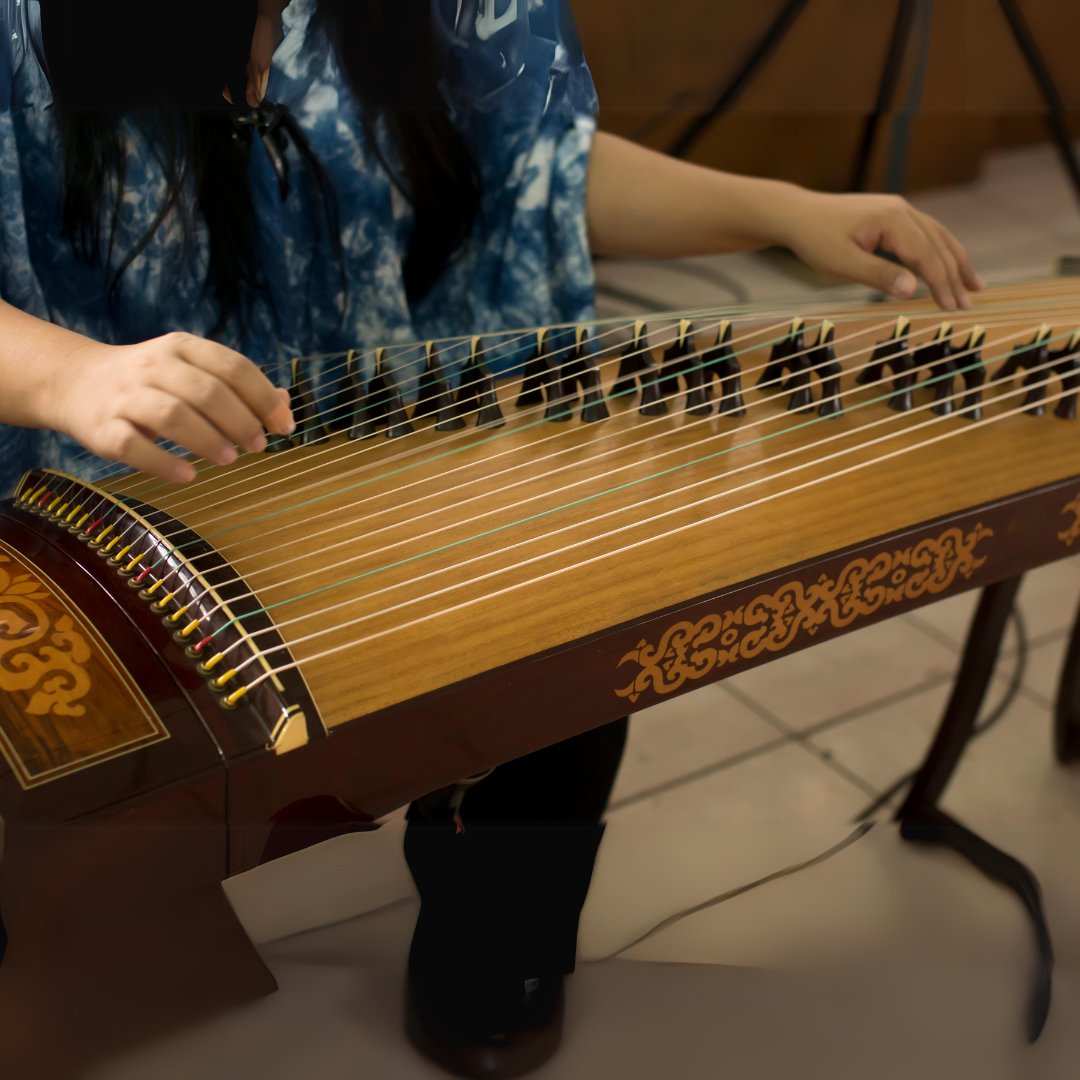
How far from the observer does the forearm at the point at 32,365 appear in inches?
25.0

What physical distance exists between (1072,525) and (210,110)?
30.3 inches

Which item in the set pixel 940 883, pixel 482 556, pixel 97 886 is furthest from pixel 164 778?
pixel 940 883

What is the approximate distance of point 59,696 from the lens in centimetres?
54

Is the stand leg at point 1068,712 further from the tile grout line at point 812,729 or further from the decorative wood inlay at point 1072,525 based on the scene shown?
the decorative wood inlay at point 1072,525

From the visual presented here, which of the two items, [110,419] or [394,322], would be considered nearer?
[110,419]

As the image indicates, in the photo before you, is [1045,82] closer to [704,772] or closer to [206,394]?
[206,394]

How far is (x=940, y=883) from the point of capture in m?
0.69

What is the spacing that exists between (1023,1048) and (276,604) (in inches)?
22.8

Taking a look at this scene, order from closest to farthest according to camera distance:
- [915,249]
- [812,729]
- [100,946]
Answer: [100,946] → [915,249] → [812,729]

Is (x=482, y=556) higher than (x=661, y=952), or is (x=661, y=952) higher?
(x=482, y=556)

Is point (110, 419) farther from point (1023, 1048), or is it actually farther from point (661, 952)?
point (1023, 1048)

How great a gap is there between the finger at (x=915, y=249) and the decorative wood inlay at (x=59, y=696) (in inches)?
26.9

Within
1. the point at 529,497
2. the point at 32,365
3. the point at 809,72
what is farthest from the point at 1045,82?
the point at 32,365

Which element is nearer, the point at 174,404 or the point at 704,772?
the point at 174,404
